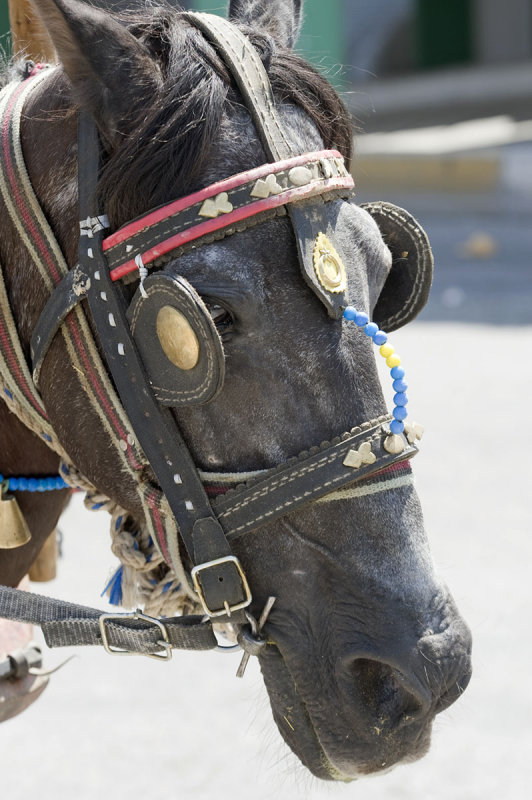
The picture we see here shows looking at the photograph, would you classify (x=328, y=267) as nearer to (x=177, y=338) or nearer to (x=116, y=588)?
(x=177, y=338)

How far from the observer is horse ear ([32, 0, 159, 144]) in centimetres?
160

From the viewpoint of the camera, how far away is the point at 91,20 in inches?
63.5

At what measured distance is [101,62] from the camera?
1631mm

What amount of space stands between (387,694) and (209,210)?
0.79m

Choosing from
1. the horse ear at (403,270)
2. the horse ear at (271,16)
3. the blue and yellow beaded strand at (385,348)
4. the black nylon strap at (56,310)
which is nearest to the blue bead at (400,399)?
the blue and yellow beaded strand at (385,348)

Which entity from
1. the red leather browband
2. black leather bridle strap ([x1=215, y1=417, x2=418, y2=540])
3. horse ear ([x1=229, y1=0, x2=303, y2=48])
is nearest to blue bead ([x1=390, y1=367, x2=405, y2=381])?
black leather bridle strap ([x1=215, y1=417, x2=418, y2=540])

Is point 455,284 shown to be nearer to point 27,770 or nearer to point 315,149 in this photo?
point 27,770

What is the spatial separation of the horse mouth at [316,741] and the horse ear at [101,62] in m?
0.88

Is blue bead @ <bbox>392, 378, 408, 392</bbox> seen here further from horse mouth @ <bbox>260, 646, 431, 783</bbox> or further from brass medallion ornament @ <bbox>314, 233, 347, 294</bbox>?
horse mouth @ <bbox>260, 646, 431, 783</bbox>

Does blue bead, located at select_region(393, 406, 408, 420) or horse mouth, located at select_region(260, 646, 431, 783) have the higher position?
blue bead, located at select_region(393, 406, 408, 420)

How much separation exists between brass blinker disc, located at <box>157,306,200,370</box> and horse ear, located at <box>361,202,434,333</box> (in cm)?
47

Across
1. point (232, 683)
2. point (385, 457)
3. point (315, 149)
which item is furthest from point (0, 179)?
point (232, 683)

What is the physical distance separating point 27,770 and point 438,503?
2486 mm

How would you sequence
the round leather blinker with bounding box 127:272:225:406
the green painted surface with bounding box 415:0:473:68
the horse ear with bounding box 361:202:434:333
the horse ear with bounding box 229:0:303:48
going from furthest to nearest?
1. the green painted surface with bounding box 415:0:473:68
2. the horse ear with bounding box 229:0:303:48
3. the horse ear with bounding box 361:202:434:333
4. the round leather blinker with bounding box 127:272:225:406
